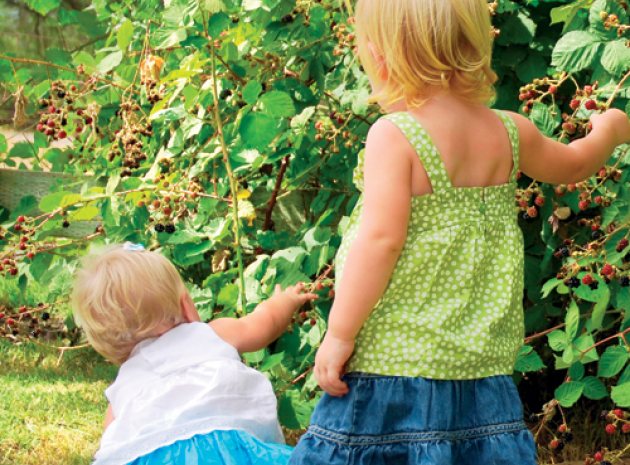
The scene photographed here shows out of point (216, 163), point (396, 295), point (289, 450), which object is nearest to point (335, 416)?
point (396, 295)

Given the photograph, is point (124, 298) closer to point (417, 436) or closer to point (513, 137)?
point (417, 436)

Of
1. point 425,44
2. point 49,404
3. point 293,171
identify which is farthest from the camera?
point 49,404

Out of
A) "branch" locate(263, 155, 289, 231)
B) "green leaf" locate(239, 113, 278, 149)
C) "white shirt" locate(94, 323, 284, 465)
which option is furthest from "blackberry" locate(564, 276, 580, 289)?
"branch" locate(263, 155, 289, 231)

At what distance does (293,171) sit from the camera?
298 centimetres

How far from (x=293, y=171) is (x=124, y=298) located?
0.95 meters

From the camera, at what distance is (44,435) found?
10.2 ft

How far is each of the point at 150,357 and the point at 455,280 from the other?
744mm

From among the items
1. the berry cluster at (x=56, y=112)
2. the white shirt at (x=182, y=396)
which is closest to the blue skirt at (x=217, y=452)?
the white shirt at (x=182, y=396)

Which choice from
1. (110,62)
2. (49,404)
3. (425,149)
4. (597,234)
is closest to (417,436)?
(425,149)

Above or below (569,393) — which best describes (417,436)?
above

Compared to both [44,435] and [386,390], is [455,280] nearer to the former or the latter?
[386,390]

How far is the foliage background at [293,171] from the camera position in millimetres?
2285

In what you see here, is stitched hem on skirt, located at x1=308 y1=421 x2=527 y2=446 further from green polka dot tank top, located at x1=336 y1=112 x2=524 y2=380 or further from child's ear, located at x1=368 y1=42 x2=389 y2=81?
child's ear, located at x1=368 y1=42 x2=389 y2=81

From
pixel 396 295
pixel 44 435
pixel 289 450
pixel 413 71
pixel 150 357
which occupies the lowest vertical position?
pixel 44 435
